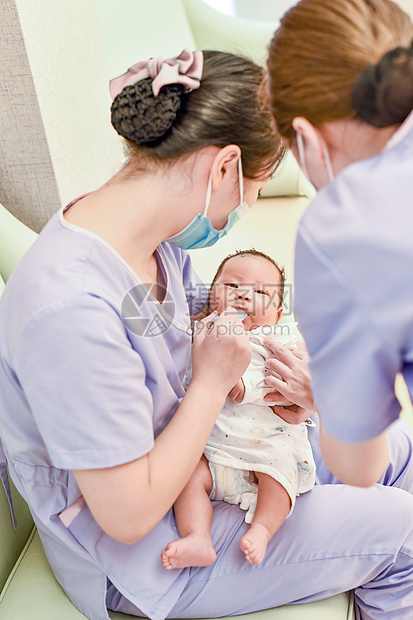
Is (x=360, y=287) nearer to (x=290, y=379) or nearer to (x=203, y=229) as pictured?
(x=203, y=229)

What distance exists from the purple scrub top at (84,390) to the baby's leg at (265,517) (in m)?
0.13

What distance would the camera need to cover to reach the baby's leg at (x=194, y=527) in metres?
0.98

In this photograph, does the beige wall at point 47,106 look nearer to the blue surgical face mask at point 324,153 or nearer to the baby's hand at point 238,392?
the baby's hand at point 238,392

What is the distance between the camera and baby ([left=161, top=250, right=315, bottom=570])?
3.29 feet

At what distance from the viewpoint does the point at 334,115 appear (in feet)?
2.42

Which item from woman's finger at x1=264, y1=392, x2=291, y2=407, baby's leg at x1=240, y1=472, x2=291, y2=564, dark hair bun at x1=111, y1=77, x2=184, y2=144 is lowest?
baby's leg at x1=240, y1=472, x2=291, y2=564

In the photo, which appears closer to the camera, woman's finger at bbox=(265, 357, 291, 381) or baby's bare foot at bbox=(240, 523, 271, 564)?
baby's bare foot at bbox=(240, 523, 271, 564)

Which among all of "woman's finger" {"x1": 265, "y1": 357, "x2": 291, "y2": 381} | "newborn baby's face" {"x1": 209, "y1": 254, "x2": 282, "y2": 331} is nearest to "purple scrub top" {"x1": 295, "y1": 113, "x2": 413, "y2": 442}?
"woman's finger" {"x1": 265, "y1": 357, "x2": 291, "y2": 381}

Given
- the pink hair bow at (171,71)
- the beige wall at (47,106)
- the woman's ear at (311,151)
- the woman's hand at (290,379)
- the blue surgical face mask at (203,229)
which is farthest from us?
the beige wall at (47,106)

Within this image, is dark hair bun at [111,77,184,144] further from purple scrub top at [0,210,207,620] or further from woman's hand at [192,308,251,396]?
woman's hand at [192,308,251,396]

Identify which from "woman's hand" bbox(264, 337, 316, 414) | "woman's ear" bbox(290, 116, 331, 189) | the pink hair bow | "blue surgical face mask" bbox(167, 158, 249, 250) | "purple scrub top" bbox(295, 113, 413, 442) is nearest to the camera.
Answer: "purple scrub top" bbox(295, 113, 413, 442)

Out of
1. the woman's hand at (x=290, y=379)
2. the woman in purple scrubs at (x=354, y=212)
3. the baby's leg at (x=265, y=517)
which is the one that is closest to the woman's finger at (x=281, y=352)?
the woman's hand at (x=290, y=379)

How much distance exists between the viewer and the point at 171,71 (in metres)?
0.91

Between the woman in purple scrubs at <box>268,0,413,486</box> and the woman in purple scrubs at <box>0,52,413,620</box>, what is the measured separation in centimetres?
21
